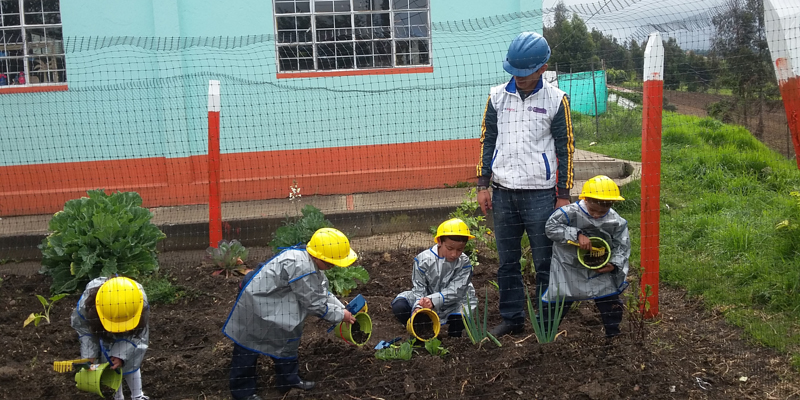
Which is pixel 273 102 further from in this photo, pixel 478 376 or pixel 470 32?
pixel 478 376

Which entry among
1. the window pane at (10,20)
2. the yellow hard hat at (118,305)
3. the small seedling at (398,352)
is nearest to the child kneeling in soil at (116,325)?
the yellow hard hat at (118,305)

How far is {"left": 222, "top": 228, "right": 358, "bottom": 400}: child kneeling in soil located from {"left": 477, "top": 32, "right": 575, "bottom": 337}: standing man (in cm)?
112

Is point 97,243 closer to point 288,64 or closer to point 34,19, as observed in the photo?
point 288,64

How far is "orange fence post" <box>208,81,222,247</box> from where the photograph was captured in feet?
19.2

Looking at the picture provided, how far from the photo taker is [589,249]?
3791 millimetres

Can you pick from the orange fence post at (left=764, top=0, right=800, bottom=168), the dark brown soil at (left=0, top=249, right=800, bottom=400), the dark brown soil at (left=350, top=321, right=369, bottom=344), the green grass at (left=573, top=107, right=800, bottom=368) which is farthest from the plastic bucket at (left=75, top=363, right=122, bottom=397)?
the orange fence post at (left=764, top=0, right=800, bottom=168)

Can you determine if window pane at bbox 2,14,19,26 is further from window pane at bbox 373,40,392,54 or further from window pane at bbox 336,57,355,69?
window pane at bbox 373,40,392,54

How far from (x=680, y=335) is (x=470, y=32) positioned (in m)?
5.23

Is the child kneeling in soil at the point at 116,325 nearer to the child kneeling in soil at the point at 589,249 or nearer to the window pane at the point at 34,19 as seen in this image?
the child kneeling in soil at the point at 589,249

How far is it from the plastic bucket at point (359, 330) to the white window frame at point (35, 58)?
20.3 feet

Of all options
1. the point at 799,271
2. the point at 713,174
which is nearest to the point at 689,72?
the point at 799,271

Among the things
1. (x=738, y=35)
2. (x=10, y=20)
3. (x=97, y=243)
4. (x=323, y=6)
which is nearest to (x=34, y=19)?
(x=10, y=20)

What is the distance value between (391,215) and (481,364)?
341 centimetres

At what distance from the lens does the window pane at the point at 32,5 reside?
27.0 ft
